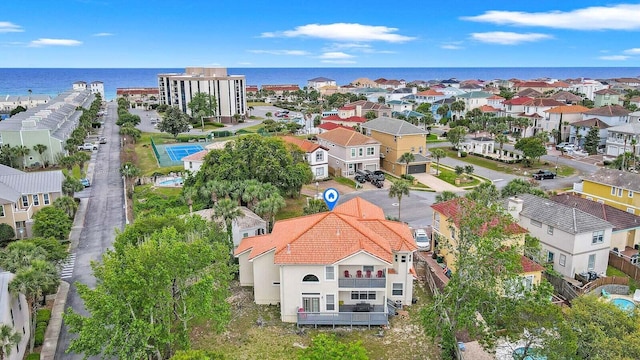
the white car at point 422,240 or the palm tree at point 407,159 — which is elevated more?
the palm tree at point 407,159

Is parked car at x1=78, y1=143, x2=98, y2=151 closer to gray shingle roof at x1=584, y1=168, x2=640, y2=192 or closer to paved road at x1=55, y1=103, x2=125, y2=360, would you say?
paved road at x1=55, y1=103, x2=125, y2=360

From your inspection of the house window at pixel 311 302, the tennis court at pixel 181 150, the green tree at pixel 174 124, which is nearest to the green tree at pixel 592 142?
the tennis court at pixel 181 150

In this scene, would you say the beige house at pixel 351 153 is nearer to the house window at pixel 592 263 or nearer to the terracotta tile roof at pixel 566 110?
the house window at pixel 592 263

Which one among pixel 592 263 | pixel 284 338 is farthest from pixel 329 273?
pixel 592 263

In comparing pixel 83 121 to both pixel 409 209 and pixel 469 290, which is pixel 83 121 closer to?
pixel 409 209

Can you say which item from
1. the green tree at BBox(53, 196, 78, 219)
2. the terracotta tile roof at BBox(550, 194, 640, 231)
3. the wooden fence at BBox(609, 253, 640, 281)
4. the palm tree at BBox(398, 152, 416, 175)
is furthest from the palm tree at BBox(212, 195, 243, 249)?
→ the palm tree at BBox(398, 152, 416, 175)

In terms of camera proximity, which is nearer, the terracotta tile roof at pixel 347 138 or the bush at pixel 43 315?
the bush at pixel 43 315

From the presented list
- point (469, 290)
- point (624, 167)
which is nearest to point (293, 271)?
point (469, 290)

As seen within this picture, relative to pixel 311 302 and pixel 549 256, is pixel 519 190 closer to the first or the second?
pixel 549 256
